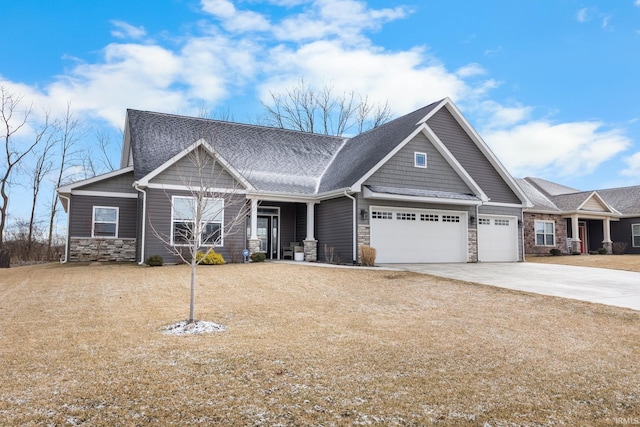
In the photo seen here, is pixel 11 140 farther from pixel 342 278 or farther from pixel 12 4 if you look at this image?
pixel 342 278

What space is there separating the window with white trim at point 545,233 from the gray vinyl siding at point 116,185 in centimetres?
2152

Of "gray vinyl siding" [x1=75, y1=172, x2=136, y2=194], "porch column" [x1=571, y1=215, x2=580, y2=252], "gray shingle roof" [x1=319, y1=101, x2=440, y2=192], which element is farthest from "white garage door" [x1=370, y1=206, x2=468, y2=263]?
"porch column" [x1=571, y1=215, x2=580, y2=252]

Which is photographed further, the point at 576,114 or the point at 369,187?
the point at 576,114

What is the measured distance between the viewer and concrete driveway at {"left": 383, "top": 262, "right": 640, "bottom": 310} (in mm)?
10758

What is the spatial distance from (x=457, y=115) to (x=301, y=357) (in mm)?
17925

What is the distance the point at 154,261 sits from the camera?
1606cm

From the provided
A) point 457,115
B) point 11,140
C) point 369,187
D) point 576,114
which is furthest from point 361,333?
point 11,140

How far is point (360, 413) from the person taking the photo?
165 inches

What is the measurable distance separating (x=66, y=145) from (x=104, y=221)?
14.9 m

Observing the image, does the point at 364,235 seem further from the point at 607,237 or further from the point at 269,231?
the point at 607,237

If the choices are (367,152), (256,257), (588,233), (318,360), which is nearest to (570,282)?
(367,152)

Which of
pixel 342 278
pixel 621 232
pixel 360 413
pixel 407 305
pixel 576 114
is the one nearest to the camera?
pixel 360 413

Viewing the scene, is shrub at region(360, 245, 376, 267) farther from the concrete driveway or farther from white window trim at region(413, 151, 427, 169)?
white window trim at region(413, 151, 427, 169)

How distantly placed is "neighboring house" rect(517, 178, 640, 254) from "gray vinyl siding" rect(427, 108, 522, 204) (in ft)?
15.4
